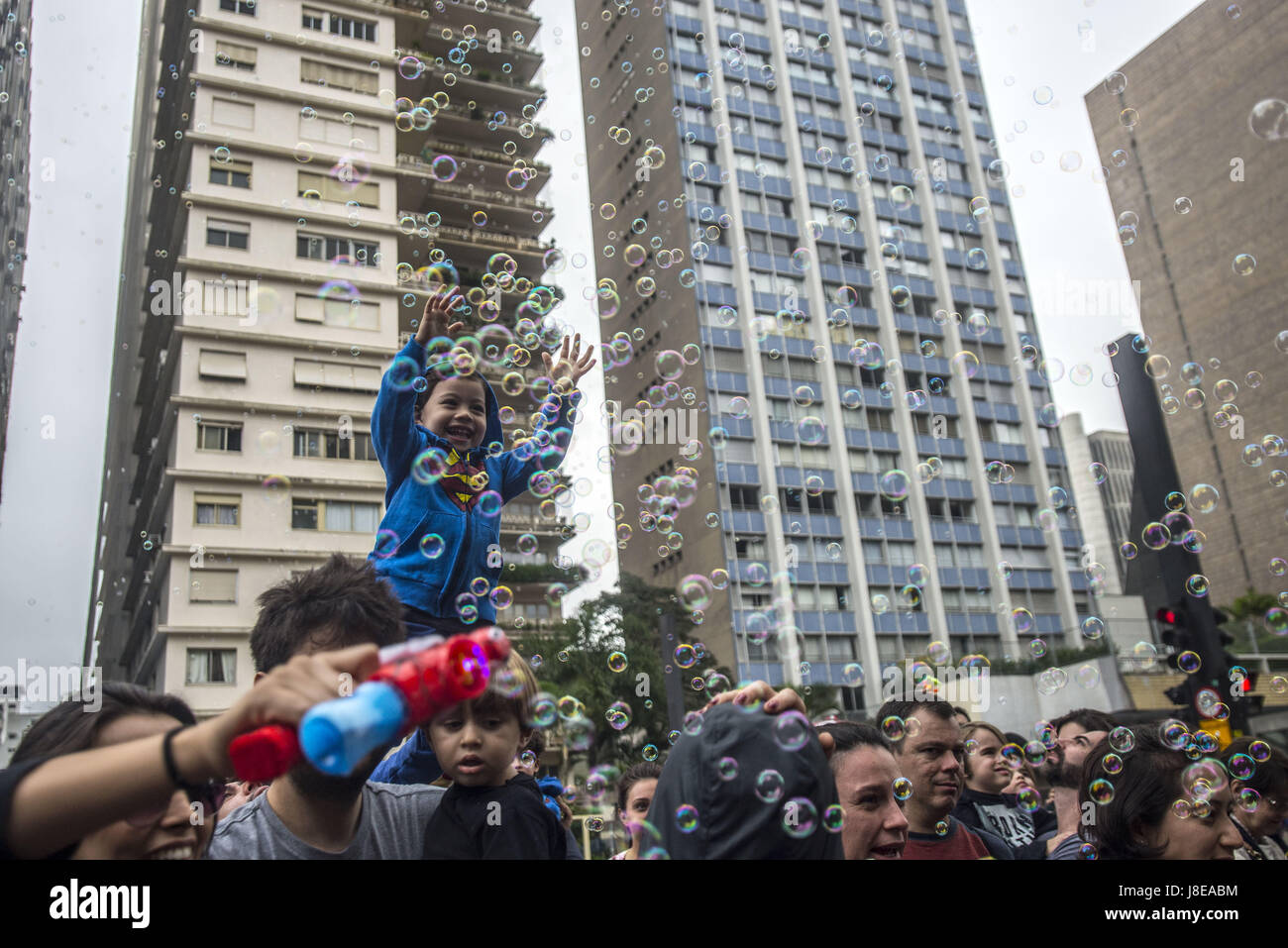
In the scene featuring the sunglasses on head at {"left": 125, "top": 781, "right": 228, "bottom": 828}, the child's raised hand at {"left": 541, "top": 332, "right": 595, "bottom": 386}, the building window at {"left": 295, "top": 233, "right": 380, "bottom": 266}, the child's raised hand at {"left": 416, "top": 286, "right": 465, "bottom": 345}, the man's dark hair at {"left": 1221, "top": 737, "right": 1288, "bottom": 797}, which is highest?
the building window at {"left": 295, "top": 233, "right": 380, "bottom": 266}

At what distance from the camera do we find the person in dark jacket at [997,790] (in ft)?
15.3

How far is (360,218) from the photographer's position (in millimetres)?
27375

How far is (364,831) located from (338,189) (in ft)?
92.3

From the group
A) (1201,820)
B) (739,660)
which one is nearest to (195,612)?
(739,660)

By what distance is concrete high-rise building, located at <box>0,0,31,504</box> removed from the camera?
20922 mm

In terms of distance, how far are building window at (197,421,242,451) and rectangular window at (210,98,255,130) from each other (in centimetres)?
875

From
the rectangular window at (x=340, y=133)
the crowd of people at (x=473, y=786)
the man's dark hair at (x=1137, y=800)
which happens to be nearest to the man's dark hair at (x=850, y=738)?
the crowd of people at (x=473, y=786)

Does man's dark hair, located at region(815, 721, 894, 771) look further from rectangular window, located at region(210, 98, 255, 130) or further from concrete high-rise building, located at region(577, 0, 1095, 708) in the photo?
concrete high-rise building, located at region(577, 0, 1095, 708)

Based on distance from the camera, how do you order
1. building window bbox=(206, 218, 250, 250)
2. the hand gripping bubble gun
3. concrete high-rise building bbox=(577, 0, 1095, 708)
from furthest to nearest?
concrete high-rise building bbox=(577, 0, 1095, 708), building window bbox=(206, 218, 250, 250), the hand gripping bubble gun

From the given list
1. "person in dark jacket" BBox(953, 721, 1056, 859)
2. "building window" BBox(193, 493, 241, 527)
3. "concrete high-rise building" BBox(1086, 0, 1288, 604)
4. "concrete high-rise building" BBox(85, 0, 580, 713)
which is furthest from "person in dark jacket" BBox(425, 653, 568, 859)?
"concrete high-rise building" BBox(1086, 0, 1288, 604)

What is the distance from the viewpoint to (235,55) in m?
27.5

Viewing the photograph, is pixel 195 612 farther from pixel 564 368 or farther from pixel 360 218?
pixel 564 368

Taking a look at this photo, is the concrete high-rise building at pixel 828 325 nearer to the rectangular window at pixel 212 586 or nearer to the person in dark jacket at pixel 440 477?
the rectangular window at pixel 212 586

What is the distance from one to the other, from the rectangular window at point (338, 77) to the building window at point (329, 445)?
422 inches
